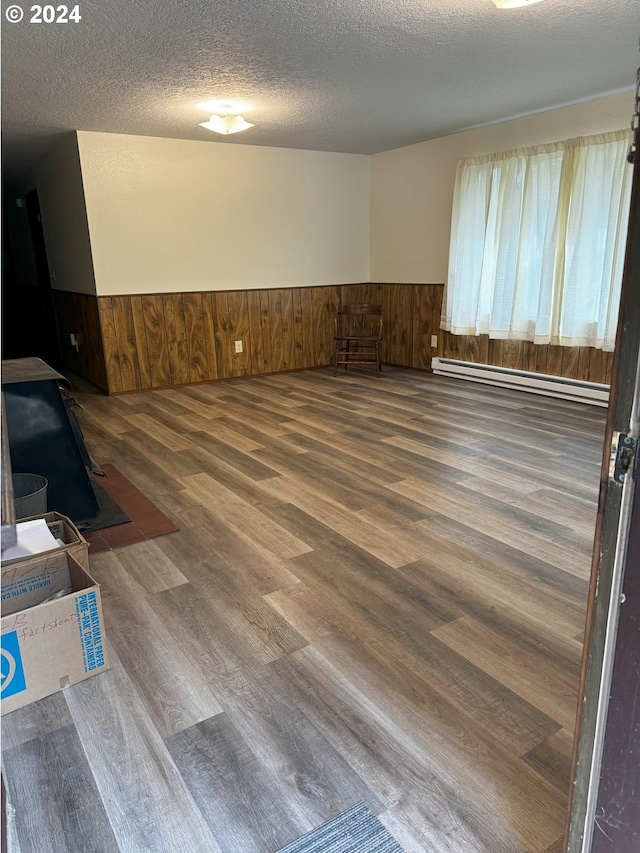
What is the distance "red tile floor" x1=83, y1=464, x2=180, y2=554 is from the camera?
8.02 ft

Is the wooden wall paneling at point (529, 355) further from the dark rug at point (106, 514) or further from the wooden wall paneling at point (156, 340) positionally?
the dark rug at point (106, 514)

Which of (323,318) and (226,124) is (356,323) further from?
(226,124)

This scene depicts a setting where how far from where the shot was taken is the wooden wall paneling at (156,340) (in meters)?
5.20

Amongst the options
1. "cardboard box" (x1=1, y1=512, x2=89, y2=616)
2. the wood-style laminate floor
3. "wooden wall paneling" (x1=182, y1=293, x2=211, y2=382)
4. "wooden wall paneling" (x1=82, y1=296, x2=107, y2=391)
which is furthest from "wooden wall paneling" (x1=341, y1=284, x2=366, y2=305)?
"cardboard box" (x1=1, y1=512, x2=89, y2=616)

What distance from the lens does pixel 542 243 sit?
4.49 metres

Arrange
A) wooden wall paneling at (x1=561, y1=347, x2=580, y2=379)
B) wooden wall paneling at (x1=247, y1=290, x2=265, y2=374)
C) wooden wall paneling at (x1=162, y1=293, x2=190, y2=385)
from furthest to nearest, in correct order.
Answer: wooden wall paneling at (x1=247, y1=290, x2=265, y2=374) < wooden wall paneling at (x1=162, y1=293, x2=190, y2=385) < wooden wall paneling at (x1=561, y1=347, x2=580, y2=379)

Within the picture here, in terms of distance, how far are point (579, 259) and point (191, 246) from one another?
3.30 metres

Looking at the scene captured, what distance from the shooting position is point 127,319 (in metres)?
5.11

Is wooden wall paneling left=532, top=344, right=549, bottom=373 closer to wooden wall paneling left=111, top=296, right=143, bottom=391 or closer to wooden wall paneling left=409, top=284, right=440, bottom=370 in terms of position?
wooden wall paneling left=409, top=284, right=440, bottom=370

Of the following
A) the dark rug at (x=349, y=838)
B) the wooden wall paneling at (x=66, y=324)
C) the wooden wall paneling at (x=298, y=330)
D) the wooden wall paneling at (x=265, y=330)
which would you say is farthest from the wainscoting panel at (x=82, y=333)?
the dark rug at (x=349, y=838)

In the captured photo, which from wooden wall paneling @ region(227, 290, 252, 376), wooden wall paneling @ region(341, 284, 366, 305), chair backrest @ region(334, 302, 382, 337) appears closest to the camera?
wooden wall paneling @ region(227, 290, 252, 376)

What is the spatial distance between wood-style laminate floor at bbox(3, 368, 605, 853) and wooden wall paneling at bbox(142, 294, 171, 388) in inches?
84.0

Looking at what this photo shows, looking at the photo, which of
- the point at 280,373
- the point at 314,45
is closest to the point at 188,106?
the point at 314,45

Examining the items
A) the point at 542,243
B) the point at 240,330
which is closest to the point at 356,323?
the point at 240,330
